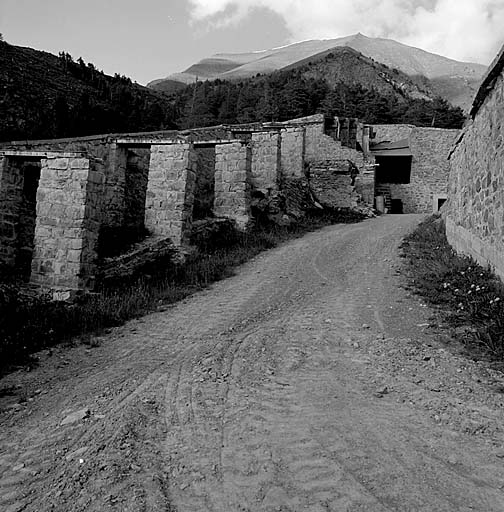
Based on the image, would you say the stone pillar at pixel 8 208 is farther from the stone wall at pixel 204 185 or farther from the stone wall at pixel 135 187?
the stone wall at pixel 204 185

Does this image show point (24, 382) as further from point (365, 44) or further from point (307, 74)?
point (365, 44)

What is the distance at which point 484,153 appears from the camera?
27.2 feet

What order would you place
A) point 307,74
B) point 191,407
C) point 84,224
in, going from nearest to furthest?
point 191,407, point 84,224, point 307,74

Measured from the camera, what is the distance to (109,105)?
1712 cm

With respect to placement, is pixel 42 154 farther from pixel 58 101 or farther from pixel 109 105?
pixel 109 105

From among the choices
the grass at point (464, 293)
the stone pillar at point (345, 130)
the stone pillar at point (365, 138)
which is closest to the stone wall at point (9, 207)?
the grass at point (464, 293)

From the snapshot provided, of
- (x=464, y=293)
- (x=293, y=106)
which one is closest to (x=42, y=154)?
(x=464, y=293)

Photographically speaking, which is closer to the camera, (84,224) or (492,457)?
(492,457)

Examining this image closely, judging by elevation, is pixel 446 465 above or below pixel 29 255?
below

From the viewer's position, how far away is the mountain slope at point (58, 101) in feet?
41.2

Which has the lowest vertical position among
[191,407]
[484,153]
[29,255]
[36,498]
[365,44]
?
[36,498]

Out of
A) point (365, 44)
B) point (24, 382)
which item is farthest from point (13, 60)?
point (365, 44)

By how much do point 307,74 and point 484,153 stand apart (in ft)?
165

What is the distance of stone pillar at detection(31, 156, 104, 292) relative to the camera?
766 cm
